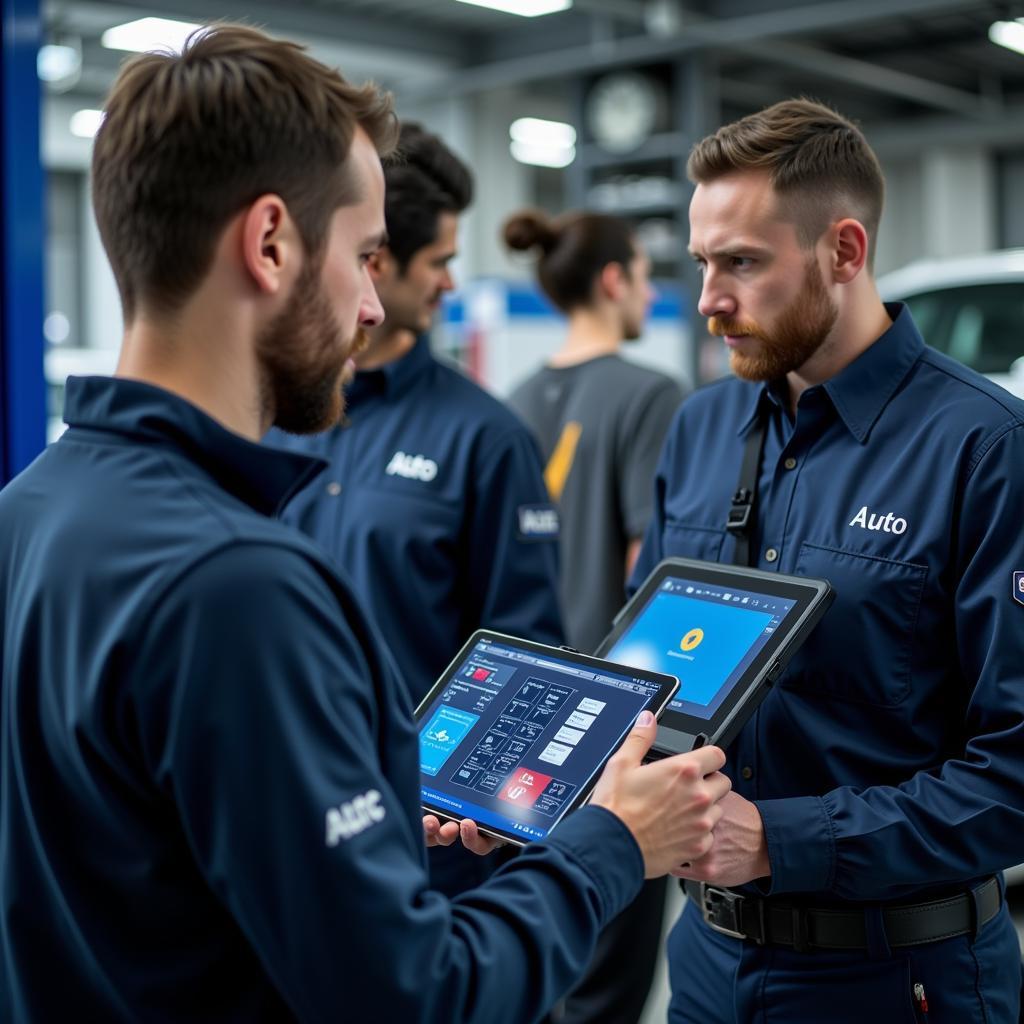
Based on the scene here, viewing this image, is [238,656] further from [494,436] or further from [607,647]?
[494,436]

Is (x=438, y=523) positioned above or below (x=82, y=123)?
below

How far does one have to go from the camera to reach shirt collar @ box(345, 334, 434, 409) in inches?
90.7

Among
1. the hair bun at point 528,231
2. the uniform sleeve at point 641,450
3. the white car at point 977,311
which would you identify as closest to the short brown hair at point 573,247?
the hair bun at point 528,231

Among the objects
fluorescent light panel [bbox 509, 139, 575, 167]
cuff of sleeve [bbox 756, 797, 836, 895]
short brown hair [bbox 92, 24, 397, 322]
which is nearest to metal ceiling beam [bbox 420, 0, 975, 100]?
fluorescent light panel [bbox 509, 139, 575, 167]

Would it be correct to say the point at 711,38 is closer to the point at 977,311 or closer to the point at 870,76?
the point at 977,311

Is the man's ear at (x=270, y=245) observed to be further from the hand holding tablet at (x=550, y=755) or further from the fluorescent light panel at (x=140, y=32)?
the fluorescent light panel at (x=140, y=32)

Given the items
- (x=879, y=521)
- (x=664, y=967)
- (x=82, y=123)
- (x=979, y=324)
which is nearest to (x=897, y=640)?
(x=879, y=521)

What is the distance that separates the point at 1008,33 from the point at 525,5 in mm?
4399

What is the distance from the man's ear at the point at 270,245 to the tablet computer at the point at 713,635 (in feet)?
1.94

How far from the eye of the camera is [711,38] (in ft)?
28.0

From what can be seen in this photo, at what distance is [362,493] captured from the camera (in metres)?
2.20

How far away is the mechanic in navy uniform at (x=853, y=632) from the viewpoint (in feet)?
4.77

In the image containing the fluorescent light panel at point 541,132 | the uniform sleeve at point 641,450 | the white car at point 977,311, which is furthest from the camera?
the fluorescent light panel at point 541,132

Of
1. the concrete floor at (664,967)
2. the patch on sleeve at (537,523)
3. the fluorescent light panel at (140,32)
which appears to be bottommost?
the concrete floor at (664,967)
